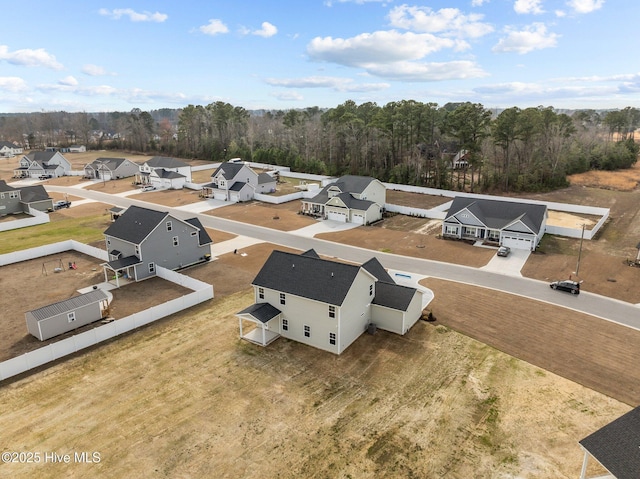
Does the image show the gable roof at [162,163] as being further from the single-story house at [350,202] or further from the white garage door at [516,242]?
the white garage door at [516,242]

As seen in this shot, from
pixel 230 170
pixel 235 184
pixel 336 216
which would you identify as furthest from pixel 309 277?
pixel 230 170

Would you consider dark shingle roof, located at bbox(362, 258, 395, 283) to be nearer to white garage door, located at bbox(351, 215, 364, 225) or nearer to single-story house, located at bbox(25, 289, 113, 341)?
single-story house, located at bbox(25, 289, 113, 341)

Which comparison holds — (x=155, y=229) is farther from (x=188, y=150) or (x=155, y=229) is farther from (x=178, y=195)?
(x=188, y=150)

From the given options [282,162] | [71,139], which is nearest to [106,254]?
[282,162]

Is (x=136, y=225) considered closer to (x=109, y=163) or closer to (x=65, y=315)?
(x=65, y=315)

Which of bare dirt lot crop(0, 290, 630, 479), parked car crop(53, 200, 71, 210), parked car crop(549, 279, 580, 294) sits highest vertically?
parked car crop(53, 200, 71, 210)

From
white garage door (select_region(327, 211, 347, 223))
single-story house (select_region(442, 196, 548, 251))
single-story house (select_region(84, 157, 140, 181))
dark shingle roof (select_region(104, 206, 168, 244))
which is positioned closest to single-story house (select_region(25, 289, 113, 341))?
dark shingle roof (select_region(104, 206, 168, 244))
